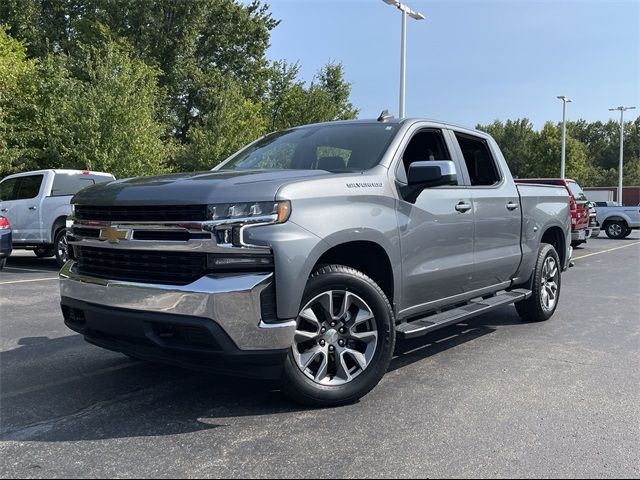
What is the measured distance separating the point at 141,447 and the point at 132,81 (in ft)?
60.1

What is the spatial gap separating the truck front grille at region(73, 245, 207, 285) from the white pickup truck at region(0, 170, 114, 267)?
27.1 ft

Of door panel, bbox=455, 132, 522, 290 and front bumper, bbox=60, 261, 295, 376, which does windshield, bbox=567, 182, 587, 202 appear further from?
front bumper, bbox=60, 261, 295, 376

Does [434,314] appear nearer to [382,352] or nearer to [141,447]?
[382,352]

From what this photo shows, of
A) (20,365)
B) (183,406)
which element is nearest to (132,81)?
(20,365)

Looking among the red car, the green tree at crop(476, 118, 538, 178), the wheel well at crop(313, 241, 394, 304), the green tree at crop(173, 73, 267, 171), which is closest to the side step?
the wheel well at crop(313, 241, 394, 304)

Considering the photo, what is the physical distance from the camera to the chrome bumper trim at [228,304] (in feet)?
10.3

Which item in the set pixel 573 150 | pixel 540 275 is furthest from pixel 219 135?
pixel 573 150

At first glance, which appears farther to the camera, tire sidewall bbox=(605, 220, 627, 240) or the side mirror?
tire sidewall bbox=(605, 220, 627, 240)

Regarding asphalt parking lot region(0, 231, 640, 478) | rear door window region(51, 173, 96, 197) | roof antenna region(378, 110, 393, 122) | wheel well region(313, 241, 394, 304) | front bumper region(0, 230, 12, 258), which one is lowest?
asphalt parking lot region(0, 231, 640, 478)

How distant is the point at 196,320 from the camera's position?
3.16 metres

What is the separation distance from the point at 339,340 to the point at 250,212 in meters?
1.04

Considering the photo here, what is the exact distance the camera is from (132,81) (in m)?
19.5

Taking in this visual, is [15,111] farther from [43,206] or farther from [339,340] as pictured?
[339,340]

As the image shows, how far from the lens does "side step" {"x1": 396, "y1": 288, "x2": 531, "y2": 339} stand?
411 cm
